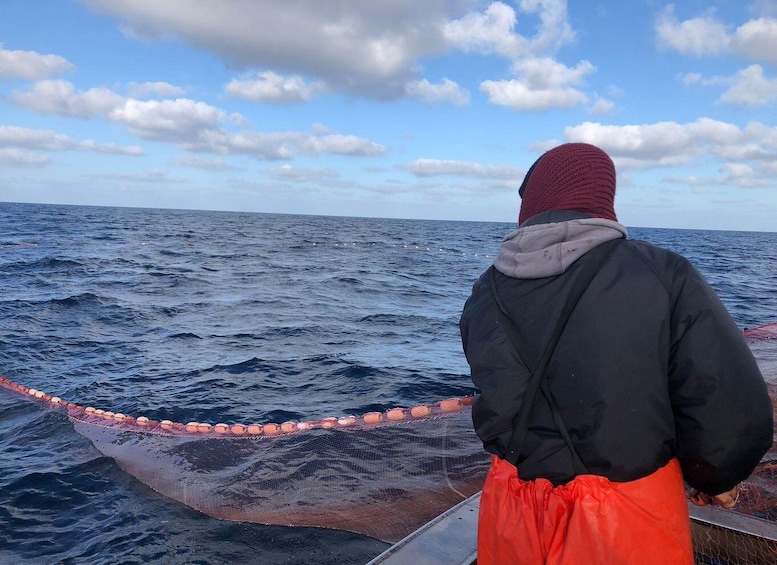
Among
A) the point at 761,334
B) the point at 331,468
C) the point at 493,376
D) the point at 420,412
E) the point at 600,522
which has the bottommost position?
the point at 331,468

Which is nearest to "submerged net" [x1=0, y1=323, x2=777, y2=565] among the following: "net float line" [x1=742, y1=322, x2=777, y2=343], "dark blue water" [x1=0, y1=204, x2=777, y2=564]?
"dark blue water" [x1=0, y1=204, x2=777, y2=564]

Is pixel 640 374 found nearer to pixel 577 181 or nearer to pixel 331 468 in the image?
pixel 577 181

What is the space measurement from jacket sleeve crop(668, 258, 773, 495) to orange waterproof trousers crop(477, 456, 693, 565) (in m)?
0.18

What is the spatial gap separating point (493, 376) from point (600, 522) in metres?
0.56

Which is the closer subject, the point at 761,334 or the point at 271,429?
the point at 271,429

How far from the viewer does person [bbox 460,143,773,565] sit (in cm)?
168

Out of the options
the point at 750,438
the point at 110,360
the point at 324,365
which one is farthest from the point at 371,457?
the point at 110,360

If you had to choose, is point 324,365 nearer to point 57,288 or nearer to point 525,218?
point 525,218

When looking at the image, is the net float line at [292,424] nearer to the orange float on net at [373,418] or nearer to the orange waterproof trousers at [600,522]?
the orange float on net at [373,418]

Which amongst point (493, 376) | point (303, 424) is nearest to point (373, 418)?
point (303, 424)

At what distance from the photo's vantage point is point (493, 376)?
1.91 meters

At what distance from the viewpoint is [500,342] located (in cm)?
190

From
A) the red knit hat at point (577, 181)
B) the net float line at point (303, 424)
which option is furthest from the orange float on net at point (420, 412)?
the red knit hat at point (577, 181)

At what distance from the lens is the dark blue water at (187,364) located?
451 cm
